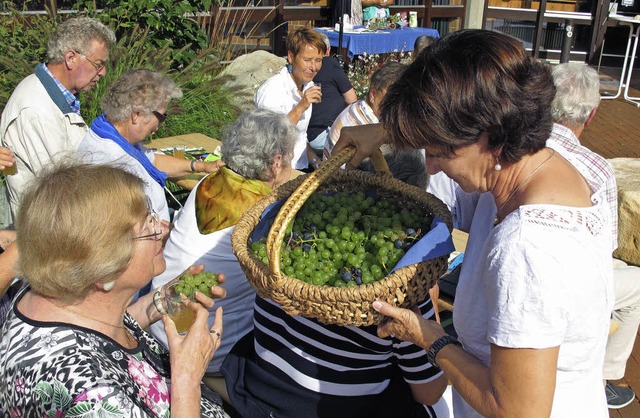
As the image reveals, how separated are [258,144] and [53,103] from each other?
5.36ft

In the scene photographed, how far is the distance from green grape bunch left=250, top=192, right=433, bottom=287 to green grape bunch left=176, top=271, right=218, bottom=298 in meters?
0.28

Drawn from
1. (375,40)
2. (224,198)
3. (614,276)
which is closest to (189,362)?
(224,198)

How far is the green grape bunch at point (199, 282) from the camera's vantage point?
210 cm

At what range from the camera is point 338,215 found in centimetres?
200

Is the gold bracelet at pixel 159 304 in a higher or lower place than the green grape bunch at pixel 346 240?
lower

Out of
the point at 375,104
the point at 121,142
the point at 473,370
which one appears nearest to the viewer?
the point at 473,370

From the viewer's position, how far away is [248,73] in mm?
8438

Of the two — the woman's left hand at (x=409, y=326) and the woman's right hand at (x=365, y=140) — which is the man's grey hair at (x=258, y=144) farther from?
the woman's left hand at (x=409, y=326)

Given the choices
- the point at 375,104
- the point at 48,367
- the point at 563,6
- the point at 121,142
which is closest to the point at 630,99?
the point at 563,6

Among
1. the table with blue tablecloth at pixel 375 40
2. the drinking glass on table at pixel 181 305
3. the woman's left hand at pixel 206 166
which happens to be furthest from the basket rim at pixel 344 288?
the table with blue tablecloth at pixel 375 40

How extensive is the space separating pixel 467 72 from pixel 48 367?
1.31 metres

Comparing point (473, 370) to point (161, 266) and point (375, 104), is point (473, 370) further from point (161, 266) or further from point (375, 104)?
point (375, 104)

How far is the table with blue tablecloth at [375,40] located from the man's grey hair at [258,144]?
6.54 meters

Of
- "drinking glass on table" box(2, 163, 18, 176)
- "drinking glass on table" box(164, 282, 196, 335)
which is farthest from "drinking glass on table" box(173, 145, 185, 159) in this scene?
"drinking glass on table" box(164, 282, 196, 335)
